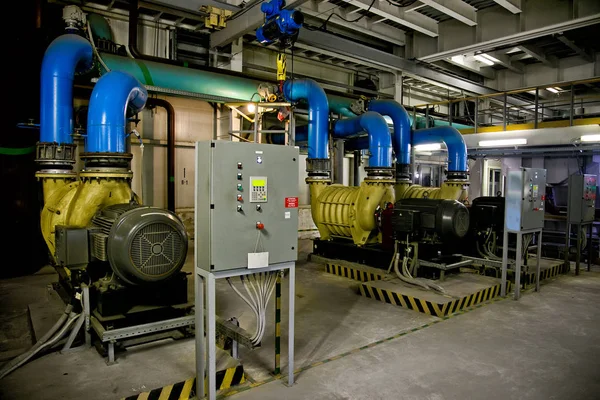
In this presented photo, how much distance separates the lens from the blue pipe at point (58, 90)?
5289 mm

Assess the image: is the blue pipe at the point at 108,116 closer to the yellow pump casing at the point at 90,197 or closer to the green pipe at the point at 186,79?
the yellow pump casing at the point at 90,197

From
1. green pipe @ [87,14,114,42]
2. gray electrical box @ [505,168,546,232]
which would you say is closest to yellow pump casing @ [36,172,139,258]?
green pipe @ [87,14,114,42]

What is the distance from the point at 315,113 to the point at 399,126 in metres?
2.04

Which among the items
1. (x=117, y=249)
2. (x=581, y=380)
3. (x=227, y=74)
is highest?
(x=227, y=74)

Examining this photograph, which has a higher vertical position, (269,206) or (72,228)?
(269,206)

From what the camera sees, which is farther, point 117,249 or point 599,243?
point 599,243

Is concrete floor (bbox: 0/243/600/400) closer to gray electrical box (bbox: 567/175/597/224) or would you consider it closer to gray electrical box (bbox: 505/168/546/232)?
gray electrical box (bbox: 505/168/546/232)

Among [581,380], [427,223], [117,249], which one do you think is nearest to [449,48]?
[427,223]

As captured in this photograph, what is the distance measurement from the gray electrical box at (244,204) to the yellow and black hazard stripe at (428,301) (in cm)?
253

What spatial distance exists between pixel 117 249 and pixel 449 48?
8.21 meters

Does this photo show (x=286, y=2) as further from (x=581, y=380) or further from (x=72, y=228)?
(x=581, y=380)

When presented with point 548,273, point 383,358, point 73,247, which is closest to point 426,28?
point 548,273

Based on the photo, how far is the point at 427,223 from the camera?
240 inches

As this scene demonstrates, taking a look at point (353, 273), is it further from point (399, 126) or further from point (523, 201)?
point (399, 126)
